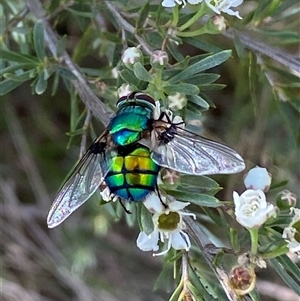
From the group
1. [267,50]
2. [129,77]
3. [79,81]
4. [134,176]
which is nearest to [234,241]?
[134,176]

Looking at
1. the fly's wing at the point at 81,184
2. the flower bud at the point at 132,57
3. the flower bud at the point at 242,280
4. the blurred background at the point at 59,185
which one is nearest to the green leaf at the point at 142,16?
the flower bud at the point at 132,57

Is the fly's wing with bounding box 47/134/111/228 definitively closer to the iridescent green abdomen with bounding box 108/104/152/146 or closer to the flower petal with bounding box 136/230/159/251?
the iridescent green abdomen with bounding box 108/104/152/146

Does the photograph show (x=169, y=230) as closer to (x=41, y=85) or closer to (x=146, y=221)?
(x=146, y=221)

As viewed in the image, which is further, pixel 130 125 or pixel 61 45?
pixel 61 45

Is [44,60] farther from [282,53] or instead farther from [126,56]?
[282,53]

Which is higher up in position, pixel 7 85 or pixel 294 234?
pixel 7 85
